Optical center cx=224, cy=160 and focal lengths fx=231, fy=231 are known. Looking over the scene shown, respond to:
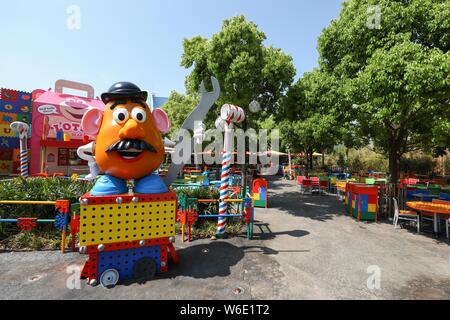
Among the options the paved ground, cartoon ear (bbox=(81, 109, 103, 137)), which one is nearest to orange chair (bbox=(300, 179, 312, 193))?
the paved ground

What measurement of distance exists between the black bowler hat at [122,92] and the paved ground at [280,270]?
3.31 m

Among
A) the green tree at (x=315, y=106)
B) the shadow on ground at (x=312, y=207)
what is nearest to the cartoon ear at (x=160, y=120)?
the green tree at (x=315, y=106)

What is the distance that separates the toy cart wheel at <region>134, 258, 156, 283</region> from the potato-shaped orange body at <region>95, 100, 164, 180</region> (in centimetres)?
155

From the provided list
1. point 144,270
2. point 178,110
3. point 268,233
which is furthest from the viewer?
point 178,110

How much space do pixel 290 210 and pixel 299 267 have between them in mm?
5410

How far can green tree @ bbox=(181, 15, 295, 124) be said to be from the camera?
9.16m

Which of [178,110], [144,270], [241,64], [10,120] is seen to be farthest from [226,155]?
[178,110]

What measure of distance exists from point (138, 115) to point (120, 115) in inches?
11.8

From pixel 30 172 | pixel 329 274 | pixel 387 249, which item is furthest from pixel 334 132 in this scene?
pixel 30 172

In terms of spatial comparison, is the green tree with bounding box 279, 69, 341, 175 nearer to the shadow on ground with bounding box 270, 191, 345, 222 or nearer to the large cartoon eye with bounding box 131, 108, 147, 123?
the shadow on ground with bounding box 270, 191, 345, 222

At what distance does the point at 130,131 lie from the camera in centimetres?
400

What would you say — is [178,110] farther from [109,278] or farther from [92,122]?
[109,278]

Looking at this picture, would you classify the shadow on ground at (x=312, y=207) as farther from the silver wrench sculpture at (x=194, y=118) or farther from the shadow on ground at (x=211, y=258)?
the silver wrench sculpture at (x=194, y=118)
